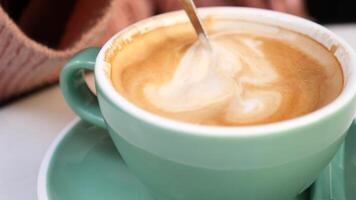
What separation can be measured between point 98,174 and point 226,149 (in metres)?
0.15

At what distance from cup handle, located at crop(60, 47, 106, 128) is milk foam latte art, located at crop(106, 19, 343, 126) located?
24 mm

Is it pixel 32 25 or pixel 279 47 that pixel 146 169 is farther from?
pixel 32 25

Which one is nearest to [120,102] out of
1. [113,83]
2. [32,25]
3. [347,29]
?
[113,83]

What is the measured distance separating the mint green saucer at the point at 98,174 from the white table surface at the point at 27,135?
38 mm

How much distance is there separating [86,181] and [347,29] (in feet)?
1.39

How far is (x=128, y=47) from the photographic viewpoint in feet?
1.47

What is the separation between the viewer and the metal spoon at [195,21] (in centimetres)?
44

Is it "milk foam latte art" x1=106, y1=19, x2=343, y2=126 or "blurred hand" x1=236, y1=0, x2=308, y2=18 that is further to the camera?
"blurred hand" x1=236, y1=0, x2=308, y2=18

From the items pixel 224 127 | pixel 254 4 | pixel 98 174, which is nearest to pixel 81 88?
pixel 98 174

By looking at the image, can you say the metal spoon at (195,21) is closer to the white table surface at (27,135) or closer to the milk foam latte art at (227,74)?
the milk foam latte art at (227,74)

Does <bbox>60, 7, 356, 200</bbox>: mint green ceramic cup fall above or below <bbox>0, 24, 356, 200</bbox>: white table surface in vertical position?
above

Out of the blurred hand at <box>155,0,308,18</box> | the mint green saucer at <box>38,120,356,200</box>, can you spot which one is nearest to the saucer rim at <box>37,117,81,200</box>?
the mint green saucer at <box>38,120,356,200</box>

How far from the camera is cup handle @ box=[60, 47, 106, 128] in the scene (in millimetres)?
436

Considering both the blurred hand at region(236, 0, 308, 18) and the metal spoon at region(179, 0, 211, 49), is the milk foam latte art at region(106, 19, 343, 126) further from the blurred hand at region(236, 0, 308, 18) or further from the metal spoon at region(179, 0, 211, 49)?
the blurred hand at region(236, 0, 308, 18)
